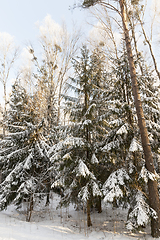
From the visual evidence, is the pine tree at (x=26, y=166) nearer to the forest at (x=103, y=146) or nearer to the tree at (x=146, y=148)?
the forest at (x=103, y=146)

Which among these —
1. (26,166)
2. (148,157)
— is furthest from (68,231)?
(148,157)

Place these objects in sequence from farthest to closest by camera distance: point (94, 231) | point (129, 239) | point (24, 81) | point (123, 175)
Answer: point (24, 81) < point (94, 231) < point (123, 175) < point (129, 239)

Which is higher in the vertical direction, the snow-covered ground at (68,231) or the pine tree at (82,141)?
the pine tree at (82,141)

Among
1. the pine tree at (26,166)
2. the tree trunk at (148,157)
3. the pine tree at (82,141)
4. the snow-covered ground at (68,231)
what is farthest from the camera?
the pine tree at (26,166)

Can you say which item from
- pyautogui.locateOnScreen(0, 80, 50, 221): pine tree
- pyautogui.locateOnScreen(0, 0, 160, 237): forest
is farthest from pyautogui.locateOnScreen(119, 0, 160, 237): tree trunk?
pyautogui.locateOnScreen(0, 80, 50, 221): pine tree

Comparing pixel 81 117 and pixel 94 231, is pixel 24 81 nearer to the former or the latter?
pixel 81 117

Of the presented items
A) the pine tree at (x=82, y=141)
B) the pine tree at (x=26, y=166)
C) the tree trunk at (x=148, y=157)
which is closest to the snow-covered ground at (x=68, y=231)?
the tree trunk at (x=148, y=157)

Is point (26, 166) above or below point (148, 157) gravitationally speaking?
below

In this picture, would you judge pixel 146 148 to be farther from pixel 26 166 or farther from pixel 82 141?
pixel 26 166

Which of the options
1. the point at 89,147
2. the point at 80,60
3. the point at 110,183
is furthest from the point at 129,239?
the point at 80,60

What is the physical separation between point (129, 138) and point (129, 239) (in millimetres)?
3564

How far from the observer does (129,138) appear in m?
6.50

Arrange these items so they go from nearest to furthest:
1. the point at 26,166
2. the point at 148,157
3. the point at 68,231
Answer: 1. the point at 148,157
2. the point at 68,231
3. the point at 26,166

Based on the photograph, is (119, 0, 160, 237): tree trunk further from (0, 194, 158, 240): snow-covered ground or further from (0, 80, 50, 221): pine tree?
(0, 80, 50, 221): pine tree
